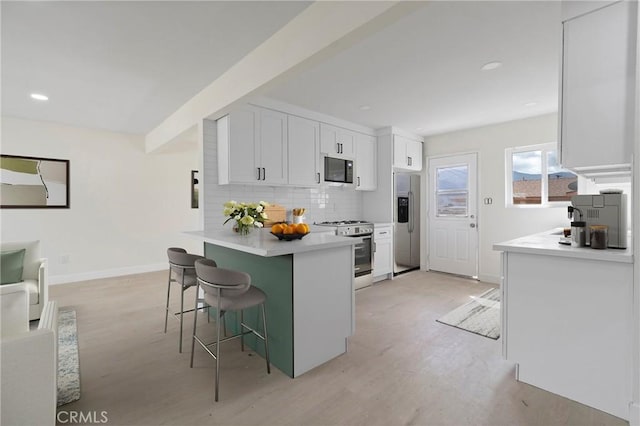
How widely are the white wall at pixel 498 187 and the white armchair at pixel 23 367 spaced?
17.4 feet

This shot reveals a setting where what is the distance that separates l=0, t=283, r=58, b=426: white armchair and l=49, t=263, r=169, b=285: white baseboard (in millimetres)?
4271

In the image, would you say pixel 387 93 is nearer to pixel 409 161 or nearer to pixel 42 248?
pixel 409 161

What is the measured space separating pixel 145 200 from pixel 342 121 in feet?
12.9

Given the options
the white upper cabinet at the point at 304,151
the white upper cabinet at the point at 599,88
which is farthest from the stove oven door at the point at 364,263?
the white upper cabinet at the point at 599,88

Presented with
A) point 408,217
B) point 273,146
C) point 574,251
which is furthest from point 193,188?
point 574,251

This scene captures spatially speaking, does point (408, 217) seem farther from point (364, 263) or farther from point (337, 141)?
point (337, 141)

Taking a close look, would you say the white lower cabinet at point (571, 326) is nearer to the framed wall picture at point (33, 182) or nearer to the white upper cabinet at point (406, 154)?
the white upper cabinet at point (406, 154)

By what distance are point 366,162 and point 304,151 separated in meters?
1.35

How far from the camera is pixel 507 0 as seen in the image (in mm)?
1973

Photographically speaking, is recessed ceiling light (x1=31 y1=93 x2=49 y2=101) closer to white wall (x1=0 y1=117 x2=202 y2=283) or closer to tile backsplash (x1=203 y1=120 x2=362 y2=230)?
white wall (x1=0 y1=117 x2=202 y2=283)

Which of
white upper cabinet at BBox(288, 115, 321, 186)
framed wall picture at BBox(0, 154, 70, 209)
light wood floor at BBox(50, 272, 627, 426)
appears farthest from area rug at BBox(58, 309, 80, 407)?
white upper cabinet at BBox(288, 115, 321, 186)

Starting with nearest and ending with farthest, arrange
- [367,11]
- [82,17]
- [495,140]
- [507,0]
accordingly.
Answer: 1. [367,11]
2. [507,0]
3. [82,17]
4. [495,140]

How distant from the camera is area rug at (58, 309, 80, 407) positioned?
1941 millimetres

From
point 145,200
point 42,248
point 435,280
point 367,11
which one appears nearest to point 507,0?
point 367,11
